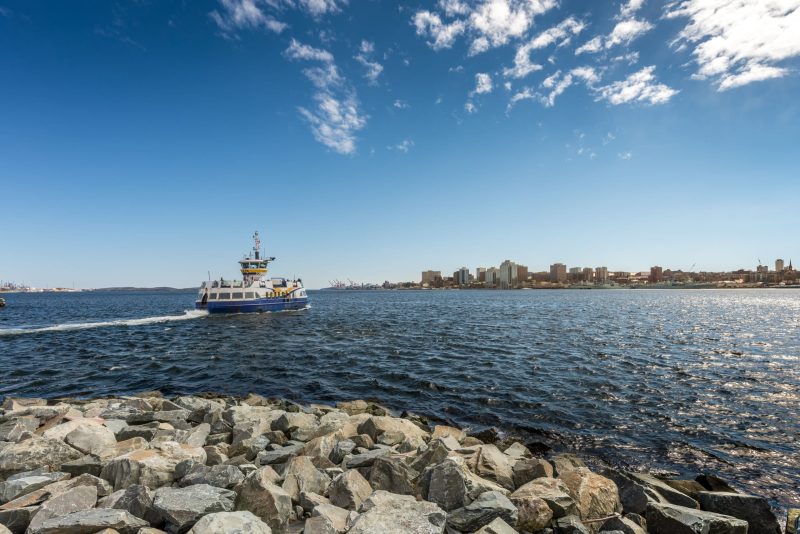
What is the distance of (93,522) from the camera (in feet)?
15.4

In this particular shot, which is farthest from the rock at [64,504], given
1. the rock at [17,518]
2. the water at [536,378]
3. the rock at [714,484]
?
the rock at [714,484]

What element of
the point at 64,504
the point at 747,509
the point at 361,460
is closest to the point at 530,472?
the point at 361,460

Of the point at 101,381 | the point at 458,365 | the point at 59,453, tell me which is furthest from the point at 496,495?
the point at 101,381

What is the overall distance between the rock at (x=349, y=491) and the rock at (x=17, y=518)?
4.09 meters

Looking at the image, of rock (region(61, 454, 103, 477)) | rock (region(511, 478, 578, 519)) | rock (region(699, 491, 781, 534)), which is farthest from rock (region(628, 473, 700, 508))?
rock (region(61, 454, 103, 477))

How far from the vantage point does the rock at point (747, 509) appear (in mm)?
5879

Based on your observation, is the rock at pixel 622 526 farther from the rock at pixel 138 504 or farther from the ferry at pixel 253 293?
the ferry at pixel 253 293

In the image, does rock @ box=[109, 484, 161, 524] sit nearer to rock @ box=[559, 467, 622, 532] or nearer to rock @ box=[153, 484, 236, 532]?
rock @ box=[153, 484, 236, 532]

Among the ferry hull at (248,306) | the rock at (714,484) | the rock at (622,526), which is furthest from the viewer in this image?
the ferry hull at (248,306)

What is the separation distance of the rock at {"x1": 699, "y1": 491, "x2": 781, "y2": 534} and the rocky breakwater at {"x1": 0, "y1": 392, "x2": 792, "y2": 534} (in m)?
0.02

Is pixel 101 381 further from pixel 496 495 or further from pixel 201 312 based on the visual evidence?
pixel 201 312

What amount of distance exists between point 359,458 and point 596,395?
12068 mm

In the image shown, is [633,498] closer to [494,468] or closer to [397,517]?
[494,468]

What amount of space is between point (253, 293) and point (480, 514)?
5677cm
